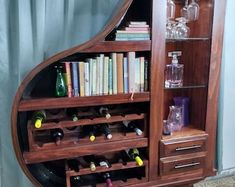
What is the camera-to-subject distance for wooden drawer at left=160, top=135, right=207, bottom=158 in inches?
53.1

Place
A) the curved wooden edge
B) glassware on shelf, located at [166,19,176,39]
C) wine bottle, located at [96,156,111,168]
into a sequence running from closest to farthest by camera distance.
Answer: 1. the curved wooden edge
2. wine bottle, located at [96,156,111,168]
3. glassware on shelf, located at [166,19,176,39]

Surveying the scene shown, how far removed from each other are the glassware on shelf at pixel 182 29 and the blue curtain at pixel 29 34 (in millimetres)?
403

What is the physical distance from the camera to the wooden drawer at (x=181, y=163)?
1.37m

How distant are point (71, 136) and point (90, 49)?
48 centimetres

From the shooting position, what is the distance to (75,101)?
3.85 feet

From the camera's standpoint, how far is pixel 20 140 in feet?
3.95

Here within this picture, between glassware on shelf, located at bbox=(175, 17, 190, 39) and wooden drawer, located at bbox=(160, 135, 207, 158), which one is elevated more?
glassware on shelf, located at bbox=(175, 17, 190, 39)

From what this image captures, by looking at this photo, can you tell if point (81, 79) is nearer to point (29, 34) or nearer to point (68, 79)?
point (68, 79)

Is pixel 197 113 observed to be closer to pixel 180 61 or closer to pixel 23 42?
pixel 180 61

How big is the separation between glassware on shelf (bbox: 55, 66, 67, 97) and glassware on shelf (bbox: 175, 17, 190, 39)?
2.34 feet

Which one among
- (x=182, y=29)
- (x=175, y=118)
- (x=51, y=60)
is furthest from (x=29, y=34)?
(x=175, y=118)

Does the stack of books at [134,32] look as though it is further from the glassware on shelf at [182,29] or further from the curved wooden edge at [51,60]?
the glassware on shelf at [182,29]

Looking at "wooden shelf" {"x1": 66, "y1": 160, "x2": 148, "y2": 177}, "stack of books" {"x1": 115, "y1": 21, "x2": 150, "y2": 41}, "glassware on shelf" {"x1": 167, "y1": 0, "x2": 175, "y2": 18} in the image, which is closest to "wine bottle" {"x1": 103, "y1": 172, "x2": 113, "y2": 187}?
"wooden shelf" {"x1": 66, "y1": 160, "x2": 148, "y2": 177}

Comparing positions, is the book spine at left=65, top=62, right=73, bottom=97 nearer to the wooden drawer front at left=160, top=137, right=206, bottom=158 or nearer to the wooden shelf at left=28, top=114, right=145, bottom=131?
the wooden shelf at left=28, top=114, right=145, bottom=131
